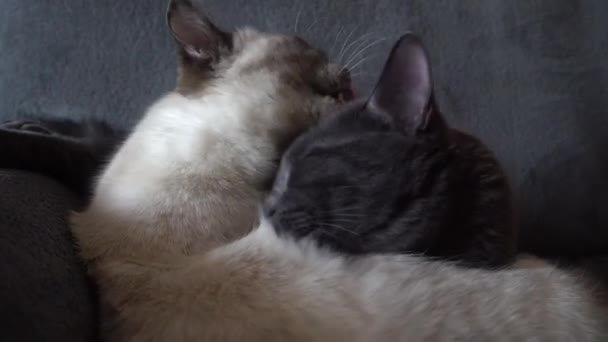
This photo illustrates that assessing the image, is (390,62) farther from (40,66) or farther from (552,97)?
(40,66)

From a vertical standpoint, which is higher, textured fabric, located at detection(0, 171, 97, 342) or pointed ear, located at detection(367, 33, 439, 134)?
pointed ear, located at detection(367, 33, 439, 134)

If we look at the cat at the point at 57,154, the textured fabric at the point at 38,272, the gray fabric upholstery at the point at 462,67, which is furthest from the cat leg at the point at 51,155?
the gray fabric upholstery at the point at 462,67

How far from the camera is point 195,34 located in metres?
1.22

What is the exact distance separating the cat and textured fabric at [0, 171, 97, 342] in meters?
0.13

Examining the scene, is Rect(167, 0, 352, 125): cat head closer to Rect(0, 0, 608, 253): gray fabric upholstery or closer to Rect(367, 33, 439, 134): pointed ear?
Rect(367, 33, 439, 134): pointed ear

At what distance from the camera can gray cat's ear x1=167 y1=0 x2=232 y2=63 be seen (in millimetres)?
1186

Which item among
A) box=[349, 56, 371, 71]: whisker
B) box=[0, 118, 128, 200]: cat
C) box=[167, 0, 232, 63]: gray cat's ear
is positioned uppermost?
box=[167, 0, 232, 63]: gray cat's ear

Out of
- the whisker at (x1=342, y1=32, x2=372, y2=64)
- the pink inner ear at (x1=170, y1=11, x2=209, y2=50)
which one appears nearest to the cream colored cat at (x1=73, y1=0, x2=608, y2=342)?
the pink inner ear at (x1=170, y1=11, x2=209, y2=50)

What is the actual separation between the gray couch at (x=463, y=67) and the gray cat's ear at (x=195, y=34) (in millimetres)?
408

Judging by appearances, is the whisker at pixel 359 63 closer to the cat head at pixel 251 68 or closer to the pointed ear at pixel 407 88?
the cat head at pixel 251 68

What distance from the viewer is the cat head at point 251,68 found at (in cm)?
119

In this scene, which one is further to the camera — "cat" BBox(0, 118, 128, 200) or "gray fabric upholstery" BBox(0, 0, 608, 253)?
"gray fabric upholstery" BBox(0, 0, 608, 253)

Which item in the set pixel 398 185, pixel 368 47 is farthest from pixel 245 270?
pixel 368 47

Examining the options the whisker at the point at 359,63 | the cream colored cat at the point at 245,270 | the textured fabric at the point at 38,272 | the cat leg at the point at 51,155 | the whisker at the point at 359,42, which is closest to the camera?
the textured fabric at the point at 38,272
